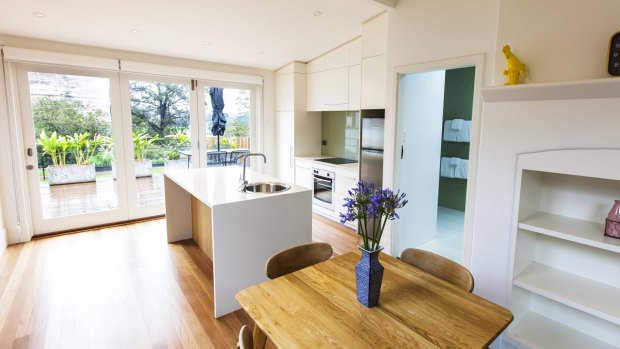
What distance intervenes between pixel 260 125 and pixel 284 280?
14.2ft

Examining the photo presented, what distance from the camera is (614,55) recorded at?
5.50ft

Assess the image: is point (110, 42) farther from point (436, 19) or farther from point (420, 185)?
point (420, 185)

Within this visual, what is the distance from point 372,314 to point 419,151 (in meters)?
2.56

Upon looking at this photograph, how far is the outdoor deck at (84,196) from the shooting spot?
13.3 feet

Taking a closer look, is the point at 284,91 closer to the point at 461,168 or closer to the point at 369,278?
the point at 461,168

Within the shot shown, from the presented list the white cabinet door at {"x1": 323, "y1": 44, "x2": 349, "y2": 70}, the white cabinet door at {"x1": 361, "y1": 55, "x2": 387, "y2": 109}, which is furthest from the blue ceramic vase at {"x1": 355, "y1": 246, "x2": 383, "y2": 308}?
the white cabinet door at {"x1": 323, "y1": 44, "x2": 349, "y2": 70}

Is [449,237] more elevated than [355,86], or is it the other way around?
[355,86]

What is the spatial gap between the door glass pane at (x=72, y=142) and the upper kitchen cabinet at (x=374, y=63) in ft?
10.9

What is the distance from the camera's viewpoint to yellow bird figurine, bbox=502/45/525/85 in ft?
6.70

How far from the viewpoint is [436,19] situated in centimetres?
277

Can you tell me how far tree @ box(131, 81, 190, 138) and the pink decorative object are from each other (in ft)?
15.9

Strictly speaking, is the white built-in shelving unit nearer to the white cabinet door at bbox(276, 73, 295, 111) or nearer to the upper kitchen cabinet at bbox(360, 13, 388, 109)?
the upper kitchen cabinet at bbox(360, 13, 388, 109)

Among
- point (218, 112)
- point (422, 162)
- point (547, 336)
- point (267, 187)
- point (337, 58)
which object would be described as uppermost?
point (337, 58)

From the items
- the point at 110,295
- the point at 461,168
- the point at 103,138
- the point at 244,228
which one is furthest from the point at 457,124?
the point at 103,138
